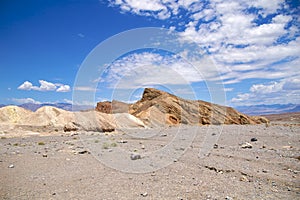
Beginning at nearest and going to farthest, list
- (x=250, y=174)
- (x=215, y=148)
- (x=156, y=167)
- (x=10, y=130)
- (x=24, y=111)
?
(x=250, y=174), (x=156, y=167), (x=215, y=148), (x=10, y=130), (x=24, y=111)

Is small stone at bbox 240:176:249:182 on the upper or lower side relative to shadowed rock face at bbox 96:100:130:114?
lower

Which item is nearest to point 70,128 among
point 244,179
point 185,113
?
point 244,179

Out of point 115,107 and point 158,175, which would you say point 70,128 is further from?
point 115,107

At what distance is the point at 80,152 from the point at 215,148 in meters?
6.21

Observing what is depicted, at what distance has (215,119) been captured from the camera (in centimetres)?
3959

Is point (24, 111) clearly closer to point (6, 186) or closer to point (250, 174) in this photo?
point (6, 186)

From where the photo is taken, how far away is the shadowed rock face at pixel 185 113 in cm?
→ 3741

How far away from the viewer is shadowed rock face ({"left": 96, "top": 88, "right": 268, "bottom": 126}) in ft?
123

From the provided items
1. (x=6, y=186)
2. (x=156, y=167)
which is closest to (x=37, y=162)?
(x=6, y=186)

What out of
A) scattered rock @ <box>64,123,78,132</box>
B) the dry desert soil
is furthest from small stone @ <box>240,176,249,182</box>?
scattered rock @ <box>64,123,78,132</box>

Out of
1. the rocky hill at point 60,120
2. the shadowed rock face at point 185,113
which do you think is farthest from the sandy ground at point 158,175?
the shadowed rock face at point 185,113

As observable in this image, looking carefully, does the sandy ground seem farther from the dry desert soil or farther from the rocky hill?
the rocky hill

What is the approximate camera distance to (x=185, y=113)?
39.8 metres

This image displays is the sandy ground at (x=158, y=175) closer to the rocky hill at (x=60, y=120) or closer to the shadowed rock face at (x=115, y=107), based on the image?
the rocky hill at (x=60, y=120)
